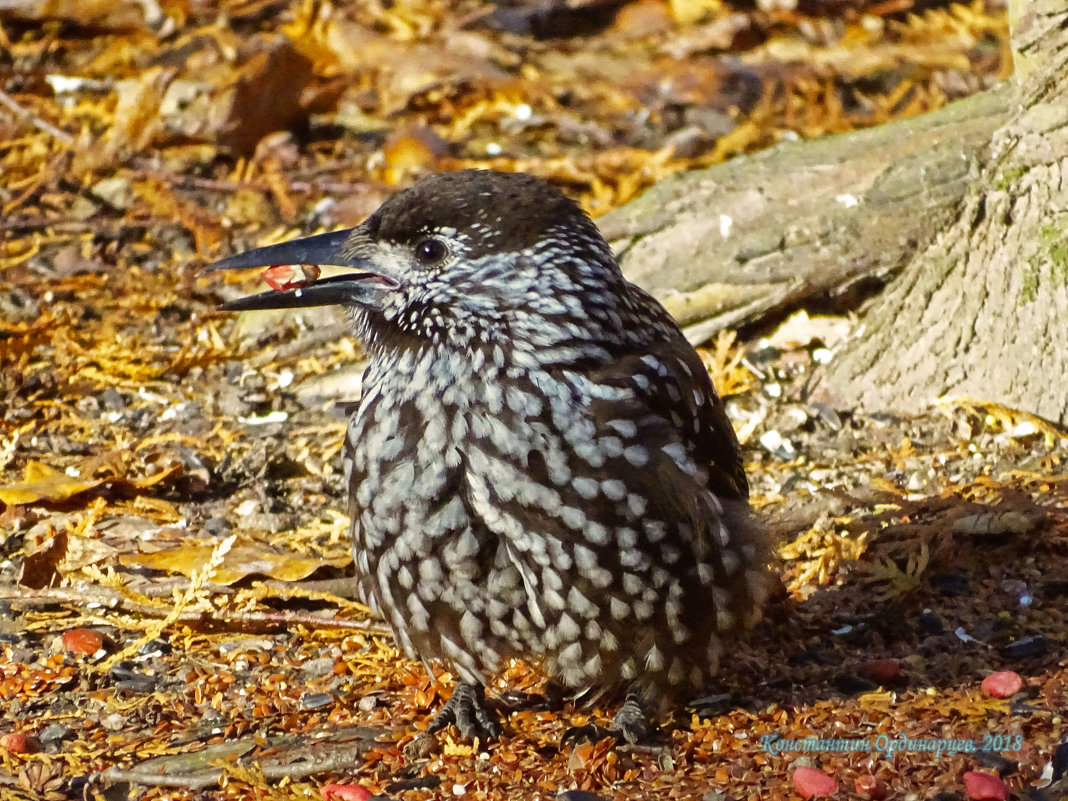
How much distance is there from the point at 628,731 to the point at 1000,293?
7.14 feet

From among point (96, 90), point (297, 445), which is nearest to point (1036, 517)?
point (297, 445)

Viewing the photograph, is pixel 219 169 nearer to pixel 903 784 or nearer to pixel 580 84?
pixel 580 84

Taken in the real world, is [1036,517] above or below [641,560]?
below

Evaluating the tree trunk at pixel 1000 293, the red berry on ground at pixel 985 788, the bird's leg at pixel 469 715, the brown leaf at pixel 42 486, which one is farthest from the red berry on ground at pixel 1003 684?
the brown leaf at pixel 42 486

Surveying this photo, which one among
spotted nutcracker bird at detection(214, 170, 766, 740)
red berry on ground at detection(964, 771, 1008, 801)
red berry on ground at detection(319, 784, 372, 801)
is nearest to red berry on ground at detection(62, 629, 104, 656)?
spotted nutcracker bird at detection(214, 170, 766, 740)

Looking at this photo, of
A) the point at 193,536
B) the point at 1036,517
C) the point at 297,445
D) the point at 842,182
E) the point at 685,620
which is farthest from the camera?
the point at 842,182

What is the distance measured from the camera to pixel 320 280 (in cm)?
342

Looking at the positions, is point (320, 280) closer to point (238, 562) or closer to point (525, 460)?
point (525, 460)

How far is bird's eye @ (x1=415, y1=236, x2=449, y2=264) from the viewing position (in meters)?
3.29

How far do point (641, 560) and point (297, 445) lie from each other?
2.07 meters

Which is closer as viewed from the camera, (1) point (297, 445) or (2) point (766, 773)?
(2) point (766, 773)

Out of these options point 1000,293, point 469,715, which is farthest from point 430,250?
point 1000,293

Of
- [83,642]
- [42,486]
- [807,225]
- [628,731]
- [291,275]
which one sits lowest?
[628,731]

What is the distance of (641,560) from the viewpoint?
310 centimetres
